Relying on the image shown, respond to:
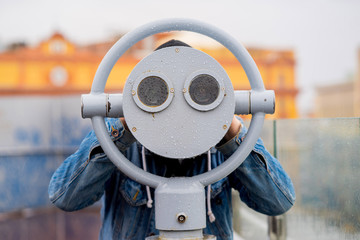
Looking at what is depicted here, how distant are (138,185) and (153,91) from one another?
36 centimetres

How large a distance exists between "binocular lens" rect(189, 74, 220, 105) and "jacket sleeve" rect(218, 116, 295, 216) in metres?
0.14

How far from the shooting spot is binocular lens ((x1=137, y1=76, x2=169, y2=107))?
84 centimetres

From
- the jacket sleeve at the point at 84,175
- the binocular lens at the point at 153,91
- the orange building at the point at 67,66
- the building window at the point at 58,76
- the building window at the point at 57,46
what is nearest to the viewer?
the binocular lens at the point at 153,91

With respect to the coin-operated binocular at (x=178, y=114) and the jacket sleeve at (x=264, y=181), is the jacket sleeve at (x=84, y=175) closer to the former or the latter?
the coin-operated binocular at (x=178, y=114)

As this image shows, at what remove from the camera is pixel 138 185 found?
3.67 ft

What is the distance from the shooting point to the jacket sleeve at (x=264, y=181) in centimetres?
100

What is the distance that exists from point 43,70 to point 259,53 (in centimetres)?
337

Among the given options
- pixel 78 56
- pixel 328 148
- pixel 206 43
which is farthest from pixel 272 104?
pixel 78 56

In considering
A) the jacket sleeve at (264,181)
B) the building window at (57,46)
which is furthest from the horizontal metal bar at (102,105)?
the building window at (57,46)

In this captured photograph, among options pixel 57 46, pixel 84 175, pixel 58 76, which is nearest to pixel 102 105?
pixel 84 175

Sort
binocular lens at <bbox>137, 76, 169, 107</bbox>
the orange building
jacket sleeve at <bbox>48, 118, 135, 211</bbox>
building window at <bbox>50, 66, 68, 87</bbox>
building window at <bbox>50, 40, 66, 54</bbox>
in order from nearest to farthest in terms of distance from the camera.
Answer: binocular lens at <bbox>137, 76, 169, 107</bbox>
jacket sleeve at <bbox>48, 118, 135, 211</bbox>
the orange building
building window at <bbox>50, 66, 68, 87</bbox>
building window at <bbox>50, 40, 66, 54</bbox>

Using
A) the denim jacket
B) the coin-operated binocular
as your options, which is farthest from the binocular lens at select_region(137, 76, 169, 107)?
the denim jacket

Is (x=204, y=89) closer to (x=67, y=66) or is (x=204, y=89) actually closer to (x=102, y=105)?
(x=102, y=105)

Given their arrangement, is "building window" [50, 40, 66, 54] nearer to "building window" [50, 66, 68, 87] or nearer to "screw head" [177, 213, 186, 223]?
"building window" [50, 66, 68, 87]
